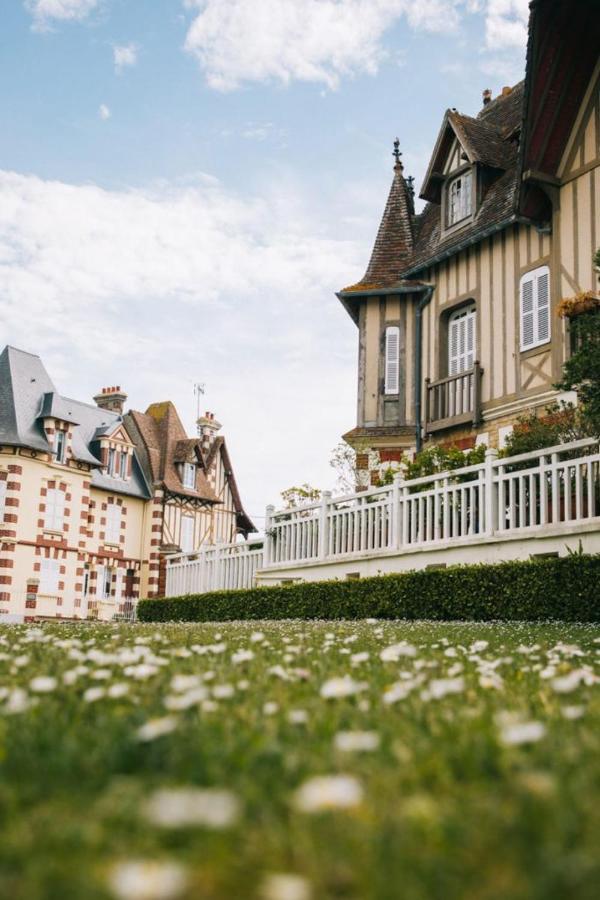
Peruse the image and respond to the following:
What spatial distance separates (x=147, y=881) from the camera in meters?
1.21

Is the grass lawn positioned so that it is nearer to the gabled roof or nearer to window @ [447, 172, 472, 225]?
window @ [447, 172, 472, 225]

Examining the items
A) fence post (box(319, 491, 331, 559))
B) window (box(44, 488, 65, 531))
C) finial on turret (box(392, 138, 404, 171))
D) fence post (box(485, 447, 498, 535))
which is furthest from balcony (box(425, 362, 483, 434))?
window (box(44, 488, 65, 531))

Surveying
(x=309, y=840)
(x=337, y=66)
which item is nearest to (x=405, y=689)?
(x=309, y=840)

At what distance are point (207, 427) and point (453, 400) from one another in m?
22.9

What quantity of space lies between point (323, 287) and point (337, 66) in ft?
22.6

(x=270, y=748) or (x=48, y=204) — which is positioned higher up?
(x=48, y=204)

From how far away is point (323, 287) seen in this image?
20.6 metres

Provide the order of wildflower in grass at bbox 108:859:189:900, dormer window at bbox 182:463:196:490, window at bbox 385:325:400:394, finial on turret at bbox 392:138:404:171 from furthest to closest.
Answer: dormer window at bbox 182:463:196:490
finial on turret at bbox 392:138:404:171
window at bbox 385:325:400:394
wildflower in grass at bbox 108:859:189:900

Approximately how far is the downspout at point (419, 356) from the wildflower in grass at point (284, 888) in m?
17.3

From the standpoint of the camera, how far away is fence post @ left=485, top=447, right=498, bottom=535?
1230 cm

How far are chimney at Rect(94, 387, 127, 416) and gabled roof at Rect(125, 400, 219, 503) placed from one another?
2.52 ft

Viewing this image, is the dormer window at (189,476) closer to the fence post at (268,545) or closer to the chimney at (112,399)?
the chimney at (112,399)

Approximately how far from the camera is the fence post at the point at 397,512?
14195 mm

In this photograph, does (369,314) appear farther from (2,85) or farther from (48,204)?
(2,85)
